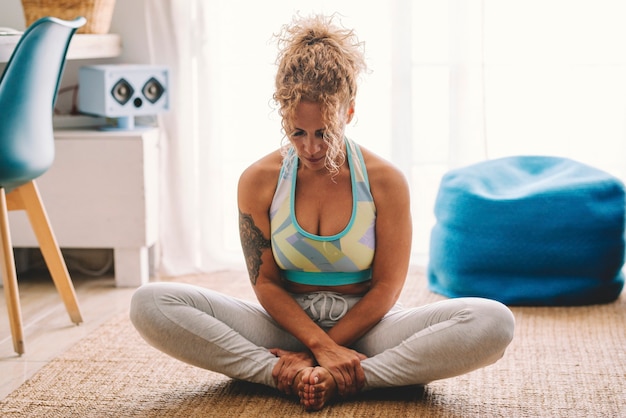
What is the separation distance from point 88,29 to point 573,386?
201cm

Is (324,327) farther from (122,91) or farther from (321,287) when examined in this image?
(122,91)

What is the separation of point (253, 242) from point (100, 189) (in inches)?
49.2

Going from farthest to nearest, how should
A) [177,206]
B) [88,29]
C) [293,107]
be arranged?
[177,206]
[88,29]
[293,107]

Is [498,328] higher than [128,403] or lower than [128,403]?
higher

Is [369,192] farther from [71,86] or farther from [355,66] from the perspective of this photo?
[71,86]

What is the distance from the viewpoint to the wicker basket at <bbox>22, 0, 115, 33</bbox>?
10.1 ft

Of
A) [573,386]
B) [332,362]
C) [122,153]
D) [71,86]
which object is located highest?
[71,86]

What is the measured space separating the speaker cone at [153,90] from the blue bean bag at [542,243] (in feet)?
3.70

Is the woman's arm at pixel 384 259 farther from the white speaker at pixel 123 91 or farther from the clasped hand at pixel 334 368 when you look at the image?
the white speaker at pixel 123 91

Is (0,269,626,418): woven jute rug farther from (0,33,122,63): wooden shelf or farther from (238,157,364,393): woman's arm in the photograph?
(0,33,122,63): wooden shelf

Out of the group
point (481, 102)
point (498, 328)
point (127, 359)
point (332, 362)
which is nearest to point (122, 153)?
point (127, 359)

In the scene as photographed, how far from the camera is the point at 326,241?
2051 millimetres

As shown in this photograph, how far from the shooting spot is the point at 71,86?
349 centimetres

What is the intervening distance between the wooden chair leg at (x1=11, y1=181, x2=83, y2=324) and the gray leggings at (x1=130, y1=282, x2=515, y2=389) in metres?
0.73
